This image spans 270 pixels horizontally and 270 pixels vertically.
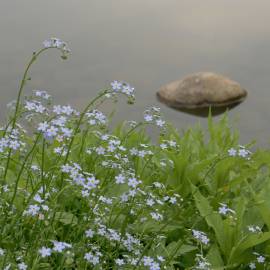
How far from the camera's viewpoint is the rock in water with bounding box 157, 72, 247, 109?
7.82 metres

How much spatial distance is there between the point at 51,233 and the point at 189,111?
209 inches

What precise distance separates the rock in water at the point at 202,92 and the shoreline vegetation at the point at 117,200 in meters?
3.25

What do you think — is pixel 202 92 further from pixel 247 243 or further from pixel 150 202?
pixel 150 202

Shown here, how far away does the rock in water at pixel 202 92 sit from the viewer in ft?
25.7

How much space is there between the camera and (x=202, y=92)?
791cm

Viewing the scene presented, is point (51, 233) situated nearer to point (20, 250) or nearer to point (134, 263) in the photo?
point (20, 250)

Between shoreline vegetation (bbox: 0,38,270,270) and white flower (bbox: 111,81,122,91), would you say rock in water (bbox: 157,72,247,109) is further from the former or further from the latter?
white flower (bbox: 111,81,122,91)

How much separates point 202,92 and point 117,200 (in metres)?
5.16

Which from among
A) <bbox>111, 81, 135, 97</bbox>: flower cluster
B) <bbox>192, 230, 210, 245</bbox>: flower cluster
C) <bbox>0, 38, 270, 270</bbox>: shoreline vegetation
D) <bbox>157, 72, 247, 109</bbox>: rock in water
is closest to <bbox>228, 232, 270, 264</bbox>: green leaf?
<bbox>0, 38, 270, 270</bbox>: shoreline vegetation

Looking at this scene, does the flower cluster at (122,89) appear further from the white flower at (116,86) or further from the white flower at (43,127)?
the white flower at (43,127)

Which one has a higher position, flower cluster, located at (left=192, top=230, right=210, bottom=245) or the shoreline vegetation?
the shoreline vegetation

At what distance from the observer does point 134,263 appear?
8.21 feet

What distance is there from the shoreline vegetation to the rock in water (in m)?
3.25

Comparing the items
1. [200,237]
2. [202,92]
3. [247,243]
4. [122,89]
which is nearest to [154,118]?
[122,89]
